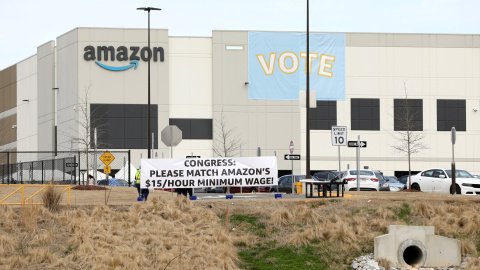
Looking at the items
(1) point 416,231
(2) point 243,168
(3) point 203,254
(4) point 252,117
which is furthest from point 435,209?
(4) point 252,117

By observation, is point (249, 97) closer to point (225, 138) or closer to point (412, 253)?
point (225, 138)

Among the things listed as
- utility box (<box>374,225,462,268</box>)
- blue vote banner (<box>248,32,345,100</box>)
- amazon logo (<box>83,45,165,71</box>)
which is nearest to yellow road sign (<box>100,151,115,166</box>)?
utility box (<box>374,225,462,268</box>)

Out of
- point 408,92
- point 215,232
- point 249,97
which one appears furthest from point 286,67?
point 215,232

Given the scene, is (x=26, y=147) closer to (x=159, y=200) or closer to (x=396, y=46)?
(x=396, y=46)

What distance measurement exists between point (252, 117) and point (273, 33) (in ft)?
23.3

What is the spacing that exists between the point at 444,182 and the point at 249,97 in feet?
116

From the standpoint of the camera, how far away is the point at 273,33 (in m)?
65.8

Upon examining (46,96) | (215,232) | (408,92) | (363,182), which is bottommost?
(215,232)

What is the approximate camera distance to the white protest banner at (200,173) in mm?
23000

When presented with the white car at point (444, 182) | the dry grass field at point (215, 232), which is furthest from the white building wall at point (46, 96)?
the dry grass field at point (215, 232)

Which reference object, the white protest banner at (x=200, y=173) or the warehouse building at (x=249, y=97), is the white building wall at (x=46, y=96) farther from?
the white protest banner at (x=200, y=173)

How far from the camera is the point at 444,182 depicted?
31281mm

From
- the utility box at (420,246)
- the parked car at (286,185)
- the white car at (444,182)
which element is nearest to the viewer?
the utility box at (420,246)

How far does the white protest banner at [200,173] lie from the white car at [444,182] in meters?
10.4
